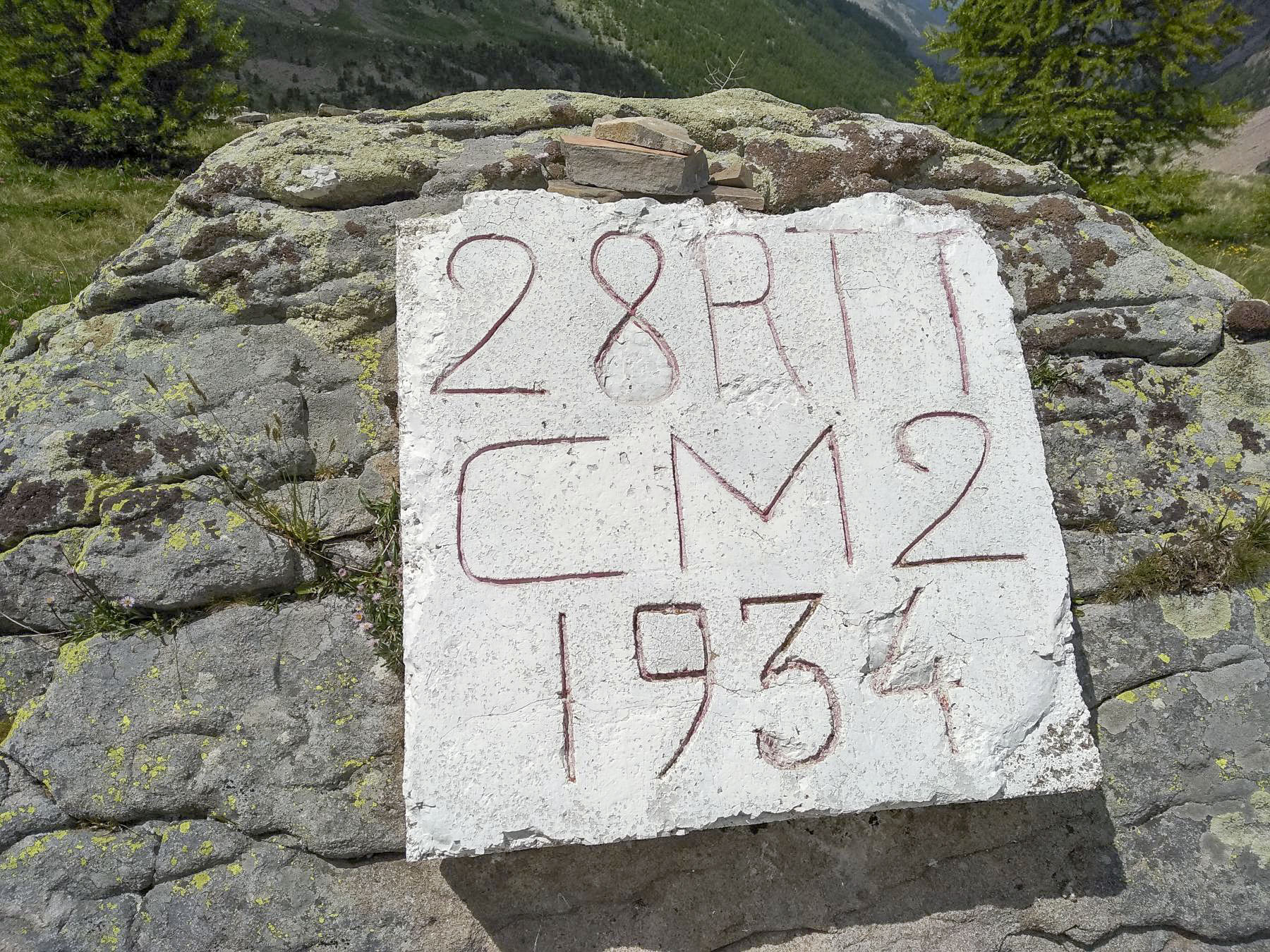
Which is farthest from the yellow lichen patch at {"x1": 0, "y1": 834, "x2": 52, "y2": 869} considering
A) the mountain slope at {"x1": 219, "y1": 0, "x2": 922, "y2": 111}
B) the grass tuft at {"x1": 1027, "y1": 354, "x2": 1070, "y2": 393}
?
the mountain slope at {"x1": 219, "y1": 0, "x2": 922, "y2": 111}

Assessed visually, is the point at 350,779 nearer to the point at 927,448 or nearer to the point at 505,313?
the point at 505,313

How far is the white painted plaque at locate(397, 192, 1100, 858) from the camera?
1666mm

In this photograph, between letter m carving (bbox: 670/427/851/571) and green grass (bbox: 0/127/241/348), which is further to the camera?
green grass (bbox: 0/127/241/348)

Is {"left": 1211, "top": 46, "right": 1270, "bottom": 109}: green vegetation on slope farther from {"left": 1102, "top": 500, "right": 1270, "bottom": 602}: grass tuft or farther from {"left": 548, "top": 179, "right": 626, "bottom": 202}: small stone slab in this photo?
{"left": 548, "top": 179, "right": 626, "bottom": 202}: small stone slab

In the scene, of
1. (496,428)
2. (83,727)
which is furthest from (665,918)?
(83,727)

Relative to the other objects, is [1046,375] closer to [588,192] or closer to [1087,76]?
[588,192]

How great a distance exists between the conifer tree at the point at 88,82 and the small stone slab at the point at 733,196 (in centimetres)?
743

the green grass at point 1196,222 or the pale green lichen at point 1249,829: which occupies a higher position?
the green grass at point 1196,222

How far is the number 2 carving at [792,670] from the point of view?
1700mm

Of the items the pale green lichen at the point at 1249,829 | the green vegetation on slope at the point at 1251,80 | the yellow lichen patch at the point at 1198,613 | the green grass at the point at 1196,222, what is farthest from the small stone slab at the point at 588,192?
the green vegetation on slope at the point at 1251,80

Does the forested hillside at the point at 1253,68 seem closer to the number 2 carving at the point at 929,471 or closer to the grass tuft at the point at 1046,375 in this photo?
the grass tuft at the point at 1046,375

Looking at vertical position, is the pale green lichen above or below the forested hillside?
below

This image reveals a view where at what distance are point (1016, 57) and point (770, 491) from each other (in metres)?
8.52

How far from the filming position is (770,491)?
74.1 inches
